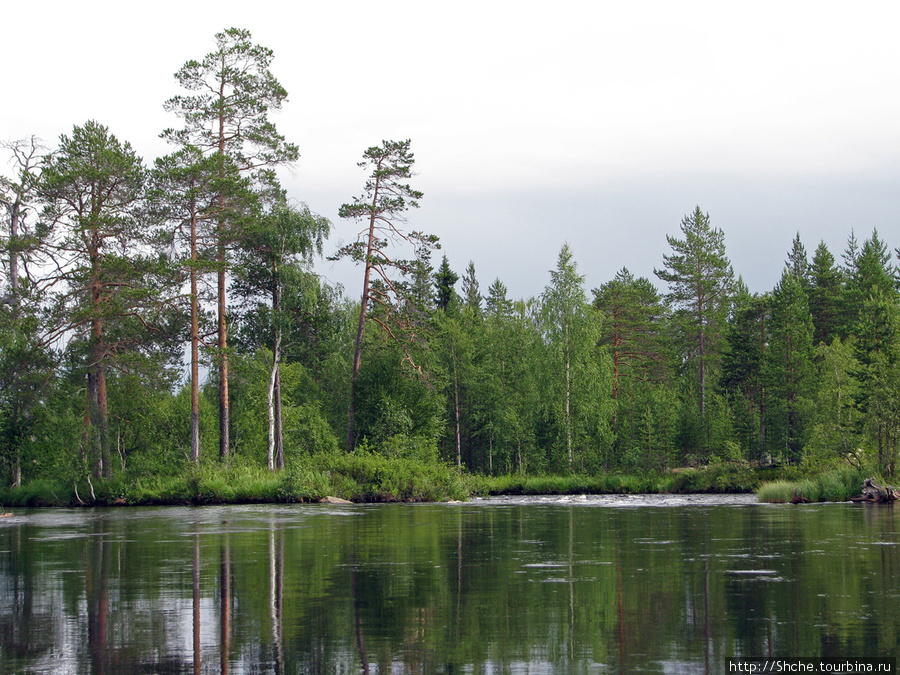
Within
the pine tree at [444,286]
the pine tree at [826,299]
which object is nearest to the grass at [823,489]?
the pine tree at [826,299]

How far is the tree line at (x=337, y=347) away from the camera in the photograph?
140 feet

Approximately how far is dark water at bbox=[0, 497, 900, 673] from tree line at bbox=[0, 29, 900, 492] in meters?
20.0

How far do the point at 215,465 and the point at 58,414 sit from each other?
9.50 meters

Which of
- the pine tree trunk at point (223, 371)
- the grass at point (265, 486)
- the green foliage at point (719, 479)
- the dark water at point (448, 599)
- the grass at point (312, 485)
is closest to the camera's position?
the dark water at point (448, 599)

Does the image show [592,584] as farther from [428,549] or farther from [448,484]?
[448,484]

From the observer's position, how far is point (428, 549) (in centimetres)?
1959

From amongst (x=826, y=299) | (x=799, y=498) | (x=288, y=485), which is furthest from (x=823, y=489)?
(x=826, y=299)

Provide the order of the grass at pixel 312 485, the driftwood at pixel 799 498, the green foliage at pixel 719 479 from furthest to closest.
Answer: the green foliage at pixel 719 479
the grass at pixel 312 485
the driftwood at pixel 799 498

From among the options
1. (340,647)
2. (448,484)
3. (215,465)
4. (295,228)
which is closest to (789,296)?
(448,484)

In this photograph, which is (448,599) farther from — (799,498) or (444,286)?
(444,286)

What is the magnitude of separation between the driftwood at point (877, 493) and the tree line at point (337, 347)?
3.85 meters

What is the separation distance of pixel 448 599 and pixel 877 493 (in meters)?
30.4

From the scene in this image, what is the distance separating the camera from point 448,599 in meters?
12.5

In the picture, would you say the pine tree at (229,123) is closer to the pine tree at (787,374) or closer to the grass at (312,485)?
the grass at (312,485)
